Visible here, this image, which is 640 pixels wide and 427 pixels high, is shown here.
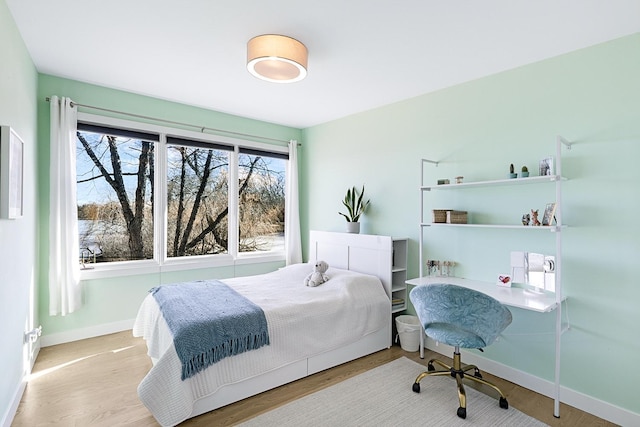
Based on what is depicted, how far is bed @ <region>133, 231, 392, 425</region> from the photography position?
6.65 ft

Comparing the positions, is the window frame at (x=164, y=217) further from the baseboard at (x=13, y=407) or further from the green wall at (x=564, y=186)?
the green wall at (x=564, y=186)

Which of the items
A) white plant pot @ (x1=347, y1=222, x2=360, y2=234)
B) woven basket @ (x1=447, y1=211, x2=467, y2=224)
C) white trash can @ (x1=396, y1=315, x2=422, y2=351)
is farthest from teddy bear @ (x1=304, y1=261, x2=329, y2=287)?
woven basket @ (x1=447, y1=211, x2=467, y2=224)

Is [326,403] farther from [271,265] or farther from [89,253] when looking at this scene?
[89,253]

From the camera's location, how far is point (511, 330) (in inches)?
107

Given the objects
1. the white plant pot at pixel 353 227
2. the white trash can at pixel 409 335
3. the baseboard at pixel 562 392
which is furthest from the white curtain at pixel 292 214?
A: the baseboard at pixel 562 392

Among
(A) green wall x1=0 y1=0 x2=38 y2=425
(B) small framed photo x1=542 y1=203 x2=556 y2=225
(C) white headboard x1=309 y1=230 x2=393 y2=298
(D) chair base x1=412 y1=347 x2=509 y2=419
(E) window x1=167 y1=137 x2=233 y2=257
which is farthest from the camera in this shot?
(E) window x1=167 y1=137 x2=233 y2=257

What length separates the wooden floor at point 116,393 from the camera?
2.13 metres

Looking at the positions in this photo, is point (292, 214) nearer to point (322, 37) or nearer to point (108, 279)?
point (108, 279)

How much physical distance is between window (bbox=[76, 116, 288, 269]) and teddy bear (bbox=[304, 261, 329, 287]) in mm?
1449

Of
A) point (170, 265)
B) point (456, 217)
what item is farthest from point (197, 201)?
point (456, 217)

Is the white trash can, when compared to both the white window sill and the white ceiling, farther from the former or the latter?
the white ceiling

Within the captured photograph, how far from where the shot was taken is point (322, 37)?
2305 millimetres

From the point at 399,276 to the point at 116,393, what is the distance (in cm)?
273

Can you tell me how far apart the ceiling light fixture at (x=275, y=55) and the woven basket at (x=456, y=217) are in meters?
1.72
